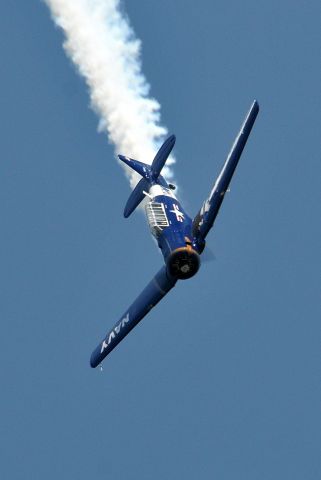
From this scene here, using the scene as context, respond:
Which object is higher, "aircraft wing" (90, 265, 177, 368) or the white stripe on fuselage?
the white stripe on fuselage

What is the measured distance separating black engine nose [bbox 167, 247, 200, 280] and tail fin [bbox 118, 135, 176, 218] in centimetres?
1216

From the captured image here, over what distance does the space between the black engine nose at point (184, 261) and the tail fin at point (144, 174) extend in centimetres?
1216

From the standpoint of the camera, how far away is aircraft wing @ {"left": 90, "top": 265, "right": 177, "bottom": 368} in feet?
228

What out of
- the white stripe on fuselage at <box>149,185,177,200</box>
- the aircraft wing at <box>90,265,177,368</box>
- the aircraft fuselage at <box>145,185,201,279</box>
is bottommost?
the aircraft wing at <box>90,265,177,368</box>

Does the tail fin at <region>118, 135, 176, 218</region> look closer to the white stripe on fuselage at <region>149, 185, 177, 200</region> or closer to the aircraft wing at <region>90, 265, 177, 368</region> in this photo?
the white stripe on fuselage at <region>149, 185, 177, 200</region>

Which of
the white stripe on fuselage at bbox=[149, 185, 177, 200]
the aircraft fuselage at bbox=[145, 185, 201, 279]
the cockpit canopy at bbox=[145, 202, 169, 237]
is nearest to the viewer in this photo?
the aircraft fuselage at bbox=[145, 185, 201, 279]

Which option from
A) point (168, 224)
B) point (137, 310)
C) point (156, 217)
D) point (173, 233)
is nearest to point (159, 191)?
point (156, 217)

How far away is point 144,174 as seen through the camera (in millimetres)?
78625

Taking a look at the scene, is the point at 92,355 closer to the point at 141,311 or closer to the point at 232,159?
the point at 141,311

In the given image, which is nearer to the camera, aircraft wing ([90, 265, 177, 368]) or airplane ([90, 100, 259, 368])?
airplane ([90, 100, 259, 368])

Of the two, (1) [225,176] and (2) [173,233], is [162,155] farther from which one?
(1) [225,176]

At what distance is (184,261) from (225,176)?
5780mm

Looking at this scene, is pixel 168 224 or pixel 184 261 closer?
pixel 184 261

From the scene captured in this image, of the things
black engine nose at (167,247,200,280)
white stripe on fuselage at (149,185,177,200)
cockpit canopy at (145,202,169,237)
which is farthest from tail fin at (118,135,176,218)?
black engine nose at (167,247,200,280)
